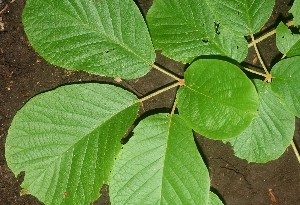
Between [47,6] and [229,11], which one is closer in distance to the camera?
[47,6]

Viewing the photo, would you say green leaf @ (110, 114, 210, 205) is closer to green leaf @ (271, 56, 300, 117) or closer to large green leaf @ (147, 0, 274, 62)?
large green leaf @ (147, 0, 274, 62)

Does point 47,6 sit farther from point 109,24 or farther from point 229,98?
point 229,98

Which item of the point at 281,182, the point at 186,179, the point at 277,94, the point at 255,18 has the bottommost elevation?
the point at 281,182

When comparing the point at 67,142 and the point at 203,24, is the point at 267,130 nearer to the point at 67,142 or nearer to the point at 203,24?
the point at 203,24

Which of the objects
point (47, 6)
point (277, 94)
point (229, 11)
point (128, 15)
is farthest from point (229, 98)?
point (47, 6)

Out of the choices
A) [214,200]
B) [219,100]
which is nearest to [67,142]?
[219,100]

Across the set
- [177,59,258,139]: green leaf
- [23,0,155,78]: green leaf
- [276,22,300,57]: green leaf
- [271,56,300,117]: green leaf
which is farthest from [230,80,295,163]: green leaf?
[23,0,155,78]: green leaf

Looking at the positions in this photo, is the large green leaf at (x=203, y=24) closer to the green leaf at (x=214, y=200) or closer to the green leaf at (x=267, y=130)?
the green leaf at (x=267, y=130)
